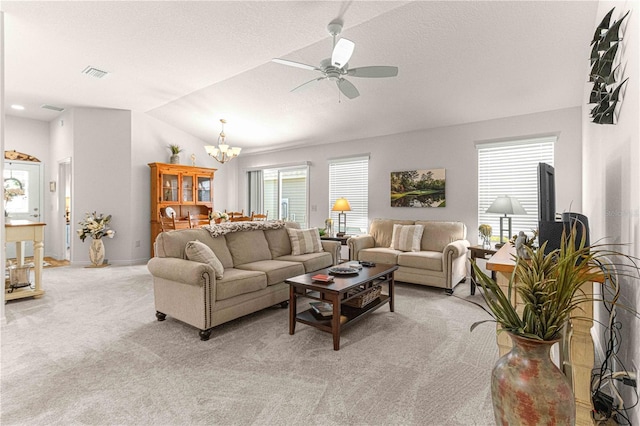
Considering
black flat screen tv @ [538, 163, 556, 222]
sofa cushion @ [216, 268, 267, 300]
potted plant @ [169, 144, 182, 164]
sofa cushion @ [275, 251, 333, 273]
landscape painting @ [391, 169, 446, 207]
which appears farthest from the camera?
potted plant @ [169, 144, 182, 164]

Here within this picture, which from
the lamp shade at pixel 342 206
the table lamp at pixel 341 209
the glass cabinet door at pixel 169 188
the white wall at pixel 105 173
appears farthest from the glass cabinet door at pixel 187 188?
the lamp shade at pixel 342 206

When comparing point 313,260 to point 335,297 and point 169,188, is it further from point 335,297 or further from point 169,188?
point 169,188

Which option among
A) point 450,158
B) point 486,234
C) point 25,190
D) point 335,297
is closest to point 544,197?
point 335,297

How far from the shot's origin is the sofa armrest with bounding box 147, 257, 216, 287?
2641 mm

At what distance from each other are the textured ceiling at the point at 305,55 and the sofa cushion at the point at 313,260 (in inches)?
97.5

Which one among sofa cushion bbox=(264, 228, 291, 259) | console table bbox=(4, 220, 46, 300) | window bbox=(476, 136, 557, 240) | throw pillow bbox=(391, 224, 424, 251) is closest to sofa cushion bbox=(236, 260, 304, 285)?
sofa cushion bbox=(264, 228, 291, 259)

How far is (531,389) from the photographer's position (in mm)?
1003

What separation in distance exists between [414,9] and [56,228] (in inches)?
308

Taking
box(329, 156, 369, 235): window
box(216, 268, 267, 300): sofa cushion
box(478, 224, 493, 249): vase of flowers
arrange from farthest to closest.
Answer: box(329, 156, 369, 235): window < box(478, 224, 493, 249): vase of flowers < box(216, 268, 267, 300): sofa cushion

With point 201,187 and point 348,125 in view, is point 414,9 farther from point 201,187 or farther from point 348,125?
point 201,187

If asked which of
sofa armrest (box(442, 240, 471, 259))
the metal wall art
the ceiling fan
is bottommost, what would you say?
sofa armrest (box(442, 240, 471, 259))

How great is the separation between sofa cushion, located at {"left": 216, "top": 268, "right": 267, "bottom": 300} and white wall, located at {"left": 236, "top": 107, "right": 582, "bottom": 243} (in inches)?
130

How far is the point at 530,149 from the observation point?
4473 mm

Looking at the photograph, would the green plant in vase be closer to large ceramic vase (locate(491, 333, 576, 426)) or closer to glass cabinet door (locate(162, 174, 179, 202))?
glass cabinet door (locate(162, 174, 179, 202))
